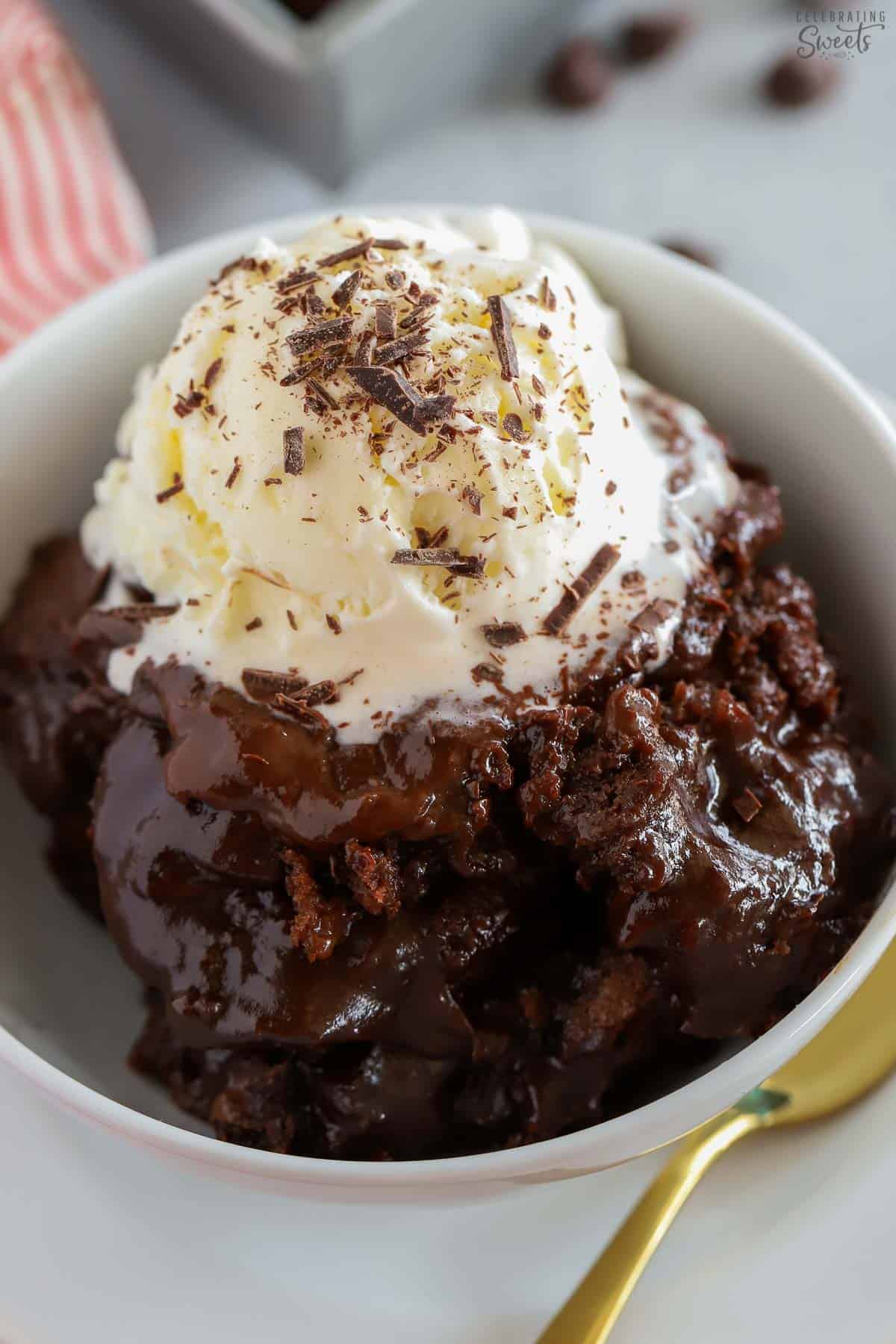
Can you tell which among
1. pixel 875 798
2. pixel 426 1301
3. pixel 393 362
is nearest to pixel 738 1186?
pixel 426 1301

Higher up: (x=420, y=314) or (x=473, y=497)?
(x=420, y=314)

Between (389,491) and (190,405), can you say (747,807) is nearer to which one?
(389,491)

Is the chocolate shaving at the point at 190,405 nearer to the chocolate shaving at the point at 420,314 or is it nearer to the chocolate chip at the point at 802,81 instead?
the chocolate shaving at the point at 420,314

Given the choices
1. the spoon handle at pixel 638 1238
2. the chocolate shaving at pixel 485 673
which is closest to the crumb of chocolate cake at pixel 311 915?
the chocolate shaving at pixel 485 673

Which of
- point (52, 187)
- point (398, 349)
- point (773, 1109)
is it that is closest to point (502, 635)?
point (398, 349)

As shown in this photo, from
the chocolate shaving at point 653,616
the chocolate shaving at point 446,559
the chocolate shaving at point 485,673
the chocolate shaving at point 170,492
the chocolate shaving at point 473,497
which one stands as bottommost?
the chocolate shaving at point 170,492

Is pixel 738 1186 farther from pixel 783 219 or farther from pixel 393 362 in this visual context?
pixel 783 219

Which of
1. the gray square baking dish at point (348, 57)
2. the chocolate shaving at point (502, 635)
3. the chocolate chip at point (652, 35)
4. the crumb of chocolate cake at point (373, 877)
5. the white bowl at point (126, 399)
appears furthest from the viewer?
the chocolate chip at point (652, 35)
